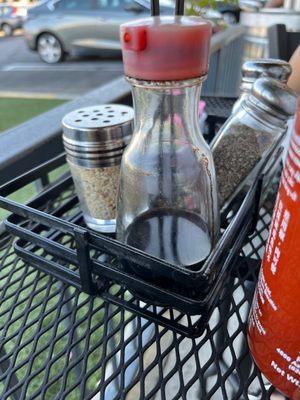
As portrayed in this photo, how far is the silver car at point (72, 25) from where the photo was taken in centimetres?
380

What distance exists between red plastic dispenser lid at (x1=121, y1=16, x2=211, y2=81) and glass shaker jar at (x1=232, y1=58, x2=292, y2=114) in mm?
202

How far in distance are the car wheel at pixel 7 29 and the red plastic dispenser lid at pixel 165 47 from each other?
757 cm

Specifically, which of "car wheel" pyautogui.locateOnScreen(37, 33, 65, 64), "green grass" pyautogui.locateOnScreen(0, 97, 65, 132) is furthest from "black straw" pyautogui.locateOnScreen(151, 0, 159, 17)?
"car wheel" pyautogui.locateOnScreen(37, 33, 65, 64)

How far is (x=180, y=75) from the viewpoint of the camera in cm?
26

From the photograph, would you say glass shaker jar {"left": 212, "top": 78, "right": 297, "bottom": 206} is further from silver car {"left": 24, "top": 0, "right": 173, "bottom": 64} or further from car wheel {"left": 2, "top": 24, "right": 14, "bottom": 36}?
car wheel {"left": 2, "top": 24, "right": 14, "bottom": 36}

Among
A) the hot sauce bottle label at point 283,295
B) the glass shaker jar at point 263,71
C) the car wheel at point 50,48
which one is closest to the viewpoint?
the hot sauce bottle label at point 283,295

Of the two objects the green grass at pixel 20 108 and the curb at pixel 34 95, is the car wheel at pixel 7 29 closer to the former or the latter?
the curb at pixel 34 95

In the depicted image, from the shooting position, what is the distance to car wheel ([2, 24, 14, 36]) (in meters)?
6.82

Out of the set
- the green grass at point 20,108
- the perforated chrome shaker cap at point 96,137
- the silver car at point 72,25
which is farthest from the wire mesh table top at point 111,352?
the silver car at point 72,25

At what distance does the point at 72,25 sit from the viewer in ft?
13.1

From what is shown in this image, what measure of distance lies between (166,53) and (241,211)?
161mm

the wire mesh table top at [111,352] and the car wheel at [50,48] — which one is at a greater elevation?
the wire mesh table top at [111,352]

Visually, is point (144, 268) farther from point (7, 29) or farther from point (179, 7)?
point (7, 29)

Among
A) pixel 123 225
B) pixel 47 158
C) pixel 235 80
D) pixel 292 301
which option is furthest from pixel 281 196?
pixel 235 80
